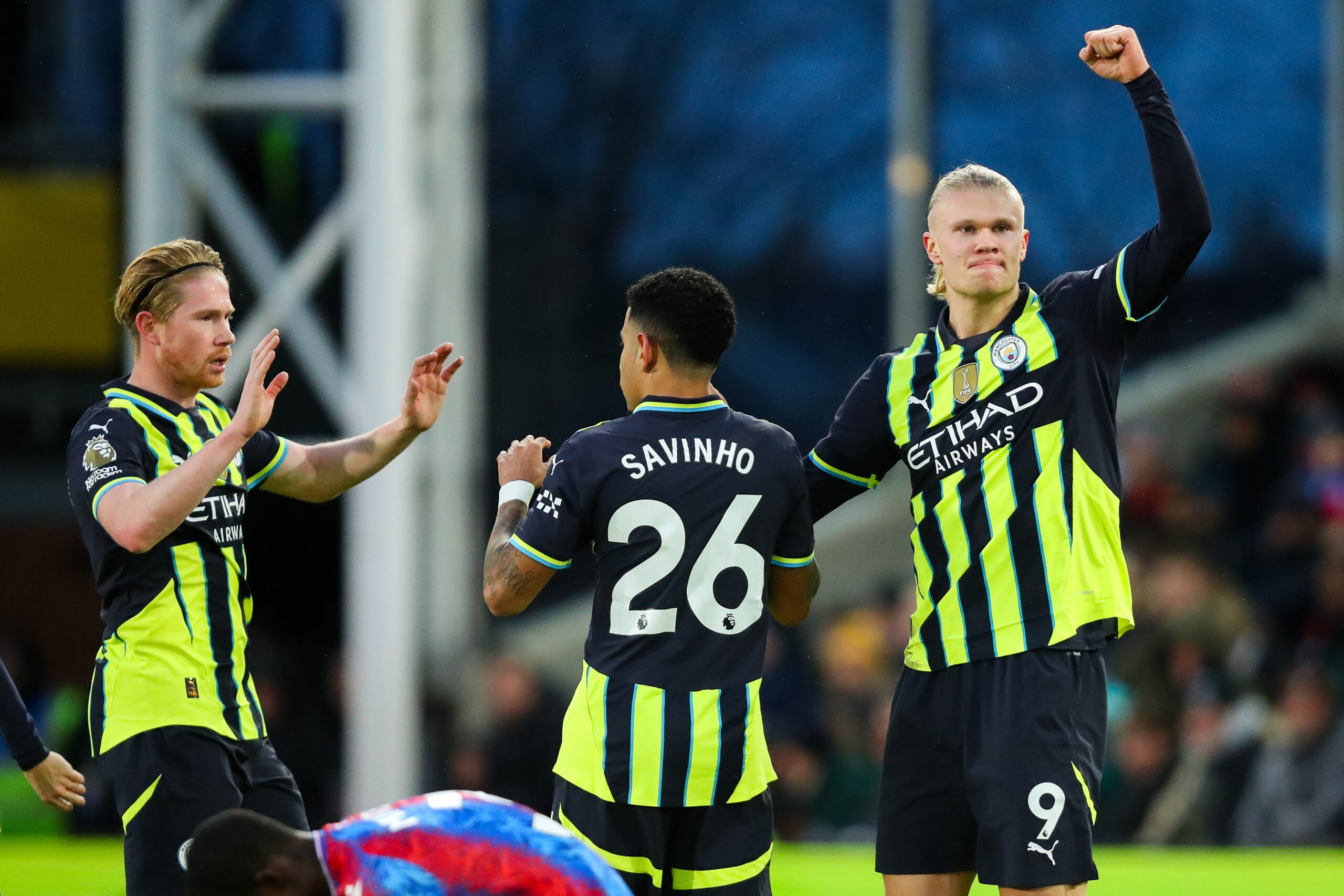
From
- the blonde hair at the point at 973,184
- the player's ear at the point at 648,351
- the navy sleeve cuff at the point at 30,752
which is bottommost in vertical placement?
the navy sleeve cuff at the point at 30,752

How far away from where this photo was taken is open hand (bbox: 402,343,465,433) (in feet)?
13.0

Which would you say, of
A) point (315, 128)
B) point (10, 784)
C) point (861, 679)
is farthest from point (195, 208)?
point (861, 679)

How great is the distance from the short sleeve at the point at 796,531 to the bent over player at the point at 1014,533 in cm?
27

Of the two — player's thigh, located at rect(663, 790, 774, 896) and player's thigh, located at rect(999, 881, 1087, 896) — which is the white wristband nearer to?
player's thigh, located at rect(663, 790, 774, 896)

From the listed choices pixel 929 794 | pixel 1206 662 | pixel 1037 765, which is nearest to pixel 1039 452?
pixel 1037 765

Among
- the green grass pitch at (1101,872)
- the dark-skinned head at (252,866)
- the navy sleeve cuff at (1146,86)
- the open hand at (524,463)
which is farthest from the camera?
the green grass pitch at (1101,872)

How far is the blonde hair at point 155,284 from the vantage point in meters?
3.57

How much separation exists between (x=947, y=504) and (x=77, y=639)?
35.6ft

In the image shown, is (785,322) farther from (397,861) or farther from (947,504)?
(397,861)

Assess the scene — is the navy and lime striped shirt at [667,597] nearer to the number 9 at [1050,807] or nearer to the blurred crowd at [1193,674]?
the number 9 at [1050,807]

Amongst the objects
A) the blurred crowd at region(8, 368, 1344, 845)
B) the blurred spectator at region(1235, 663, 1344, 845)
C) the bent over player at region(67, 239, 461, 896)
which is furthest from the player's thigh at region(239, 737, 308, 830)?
the blurred spectator at region(1235, 663, 1344, 845)

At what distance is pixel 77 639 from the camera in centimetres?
1275

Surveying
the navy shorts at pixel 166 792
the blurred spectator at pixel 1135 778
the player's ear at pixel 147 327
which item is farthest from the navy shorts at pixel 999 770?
the blurred spectator at pixel 1135 778

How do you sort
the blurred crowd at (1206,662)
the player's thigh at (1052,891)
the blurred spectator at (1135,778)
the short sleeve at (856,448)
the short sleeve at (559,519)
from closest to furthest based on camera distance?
1. the player's thigh at (1052,891)
2. the short sleeve at (559,519)
3. the short sleeve at (856,448)
4. the blurred crowd at (1206,662)
5. the blurred spectator at (1135,778)
